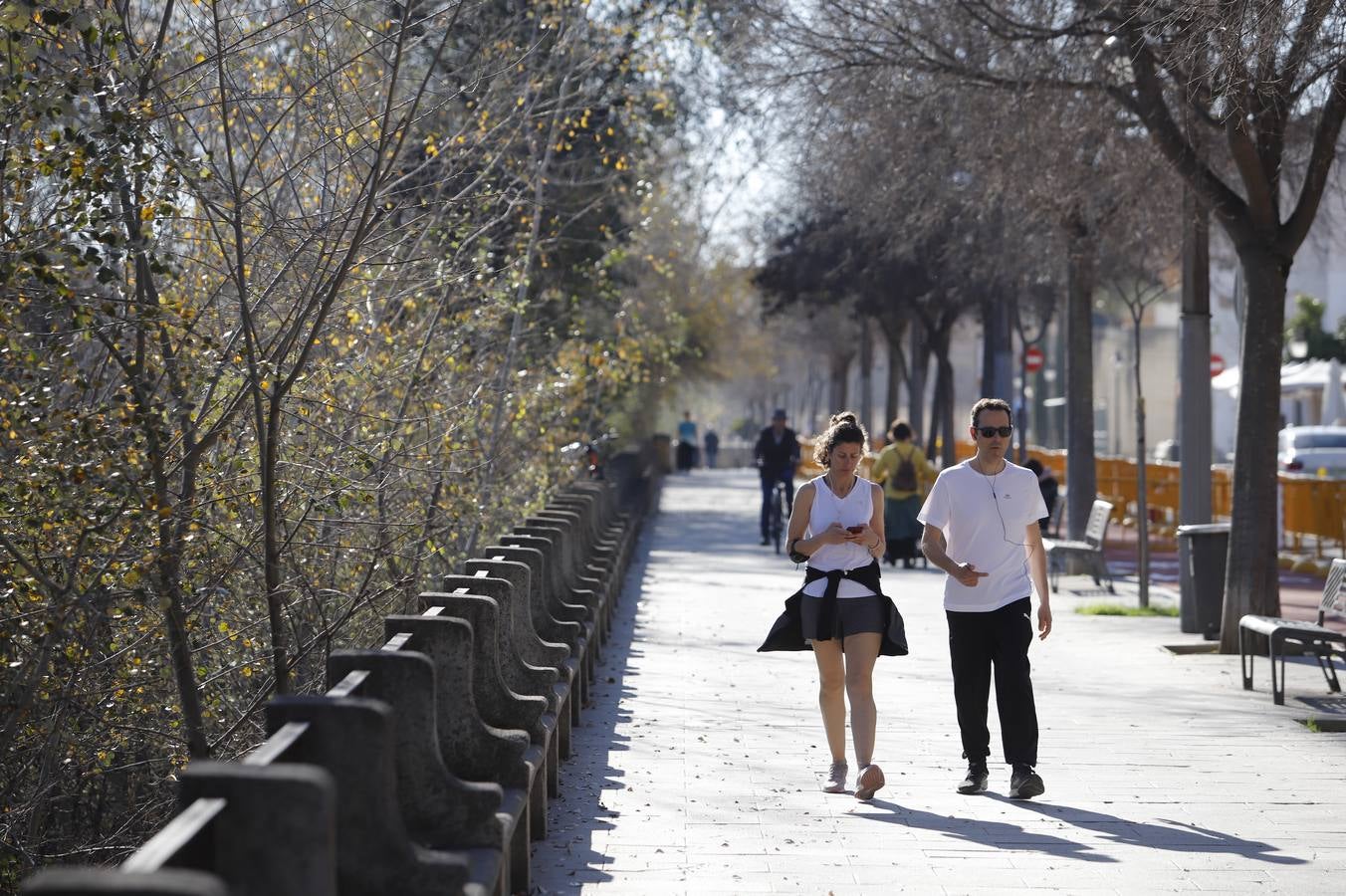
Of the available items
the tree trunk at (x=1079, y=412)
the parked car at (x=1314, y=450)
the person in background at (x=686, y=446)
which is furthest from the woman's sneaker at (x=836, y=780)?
the person in background at (x=686, y=446)

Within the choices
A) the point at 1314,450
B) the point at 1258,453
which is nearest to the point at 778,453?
the point at 1258,453

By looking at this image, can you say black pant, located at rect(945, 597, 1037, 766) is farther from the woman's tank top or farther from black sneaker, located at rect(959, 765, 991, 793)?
the woman's tank top

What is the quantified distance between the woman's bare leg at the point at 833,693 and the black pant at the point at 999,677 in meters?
0.54

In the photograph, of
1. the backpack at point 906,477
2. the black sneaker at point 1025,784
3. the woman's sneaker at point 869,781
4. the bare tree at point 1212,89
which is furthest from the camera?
the backpack at point 906,477

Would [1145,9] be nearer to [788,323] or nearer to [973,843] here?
[973,843]

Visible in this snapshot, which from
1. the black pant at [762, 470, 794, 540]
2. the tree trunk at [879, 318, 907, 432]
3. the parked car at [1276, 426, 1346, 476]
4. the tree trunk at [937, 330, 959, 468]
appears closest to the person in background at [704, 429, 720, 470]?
the tree trunk at [879, 318, 907, 432]

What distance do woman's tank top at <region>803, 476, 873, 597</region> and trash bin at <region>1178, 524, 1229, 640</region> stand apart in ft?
21.9

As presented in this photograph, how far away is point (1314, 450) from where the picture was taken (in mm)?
37438

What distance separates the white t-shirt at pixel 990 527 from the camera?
859 cm

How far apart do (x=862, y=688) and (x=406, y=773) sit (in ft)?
11.2

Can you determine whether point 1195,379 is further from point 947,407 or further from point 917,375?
point 917,375

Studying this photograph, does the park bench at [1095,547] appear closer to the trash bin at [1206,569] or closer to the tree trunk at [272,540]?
the trash bin at [1206,569]

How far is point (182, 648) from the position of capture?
8.23 m

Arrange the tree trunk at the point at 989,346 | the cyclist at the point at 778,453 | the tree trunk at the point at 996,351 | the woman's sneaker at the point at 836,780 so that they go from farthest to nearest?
the tree trunk at the point at 989,346 < the tree trunk at the point at 996,351 < the cyclist at the point at 778,453 < the woman's sneaker at the point at 836,780
